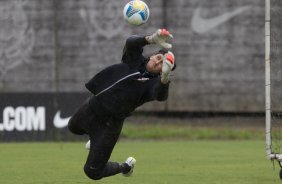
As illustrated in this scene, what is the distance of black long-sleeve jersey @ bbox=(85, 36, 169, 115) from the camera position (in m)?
12.1

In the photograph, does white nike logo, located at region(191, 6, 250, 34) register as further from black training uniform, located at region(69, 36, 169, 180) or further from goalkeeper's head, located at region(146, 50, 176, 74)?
goalkeeper's head, located at region(146, 50, 176, 74)

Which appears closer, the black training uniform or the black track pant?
the black training uniform

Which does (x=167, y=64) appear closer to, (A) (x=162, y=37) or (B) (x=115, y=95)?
(A) (x=162, y=37)

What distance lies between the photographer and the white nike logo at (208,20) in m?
26.4

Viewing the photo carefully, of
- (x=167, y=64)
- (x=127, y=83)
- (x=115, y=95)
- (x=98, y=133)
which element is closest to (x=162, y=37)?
(x=167, y=64)

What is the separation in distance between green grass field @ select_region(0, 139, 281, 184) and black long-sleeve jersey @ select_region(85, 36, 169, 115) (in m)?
1.94

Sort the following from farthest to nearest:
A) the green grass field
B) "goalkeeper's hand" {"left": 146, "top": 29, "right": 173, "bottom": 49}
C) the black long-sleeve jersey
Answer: the green grass field < the black long-sleeve jersey < "goalkeeper's hand" {"left": 146, "top": 29, "right": 173, "bottom": 49}

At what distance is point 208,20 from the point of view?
1038 inches

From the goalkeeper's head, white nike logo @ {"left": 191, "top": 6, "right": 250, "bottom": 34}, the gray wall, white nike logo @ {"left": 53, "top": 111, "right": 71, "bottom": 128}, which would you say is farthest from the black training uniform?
white nike logo @ {"left": 191, "top": 6, "right": 250, "bottom": 34}

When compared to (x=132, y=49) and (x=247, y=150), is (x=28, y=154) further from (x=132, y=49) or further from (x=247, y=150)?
(x=132, y=49)

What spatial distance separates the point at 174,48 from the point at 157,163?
31.7 ft

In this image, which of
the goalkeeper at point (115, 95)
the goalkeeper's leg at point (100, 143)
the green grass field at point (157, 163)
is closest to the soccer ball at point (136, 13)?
the goalkeeper at point (115, 95)

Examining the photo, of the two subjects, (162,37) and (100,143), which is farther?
(100,143)

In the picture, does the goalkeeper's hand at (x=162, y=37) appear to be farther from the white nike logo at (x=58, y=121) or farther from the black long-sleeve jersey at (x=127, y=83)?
the white nike logo at (x=58, y=121)
